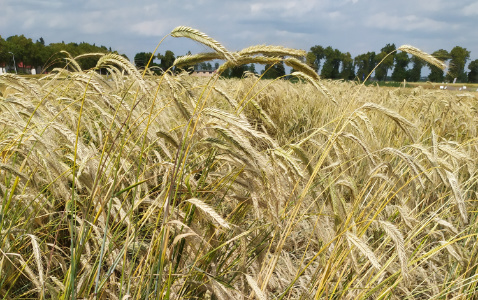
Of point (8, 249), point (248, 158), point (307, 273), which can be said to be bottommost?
point (307, 273)

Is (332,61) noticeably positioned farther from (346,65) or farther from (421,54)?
(421,54)

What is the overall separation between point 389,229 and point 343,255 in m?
0.22

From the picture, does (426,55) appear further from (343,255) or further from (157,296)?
(157,296)

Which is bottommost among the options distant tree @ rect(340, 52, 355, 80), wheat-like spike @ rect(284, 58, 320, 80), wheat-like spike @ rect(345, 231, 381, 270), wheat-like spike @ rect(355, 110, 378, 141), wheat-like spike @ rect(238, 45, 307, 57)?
wheat-like spike @ rect(345, 231, 381, 270)

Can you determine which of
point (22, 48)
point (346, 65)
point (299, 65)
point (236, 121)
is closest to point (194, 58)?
point (236, 121)

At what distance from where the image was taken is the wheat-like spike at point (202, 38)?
1.18 meters

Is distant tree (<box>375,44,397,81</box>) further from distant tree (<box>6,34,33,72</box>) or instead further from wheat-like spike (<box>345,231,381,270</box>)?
distant tree (<box>6,34,33,72</box>)

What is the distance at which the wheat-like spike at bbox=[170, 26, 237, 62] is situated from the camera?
1.18m

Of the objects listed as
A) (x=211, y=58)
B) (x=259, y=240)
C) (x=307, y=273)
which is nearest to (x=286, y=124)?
(x=307, y=273)

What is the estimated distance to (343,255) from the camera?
4.84ft

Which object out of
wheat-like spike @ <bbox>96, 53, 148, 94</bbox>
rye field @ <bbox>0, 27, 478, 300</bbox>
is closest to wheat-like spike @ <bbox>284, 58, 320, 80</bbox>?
rye field @ <bbox>0, 27, 478, 300</bbox>

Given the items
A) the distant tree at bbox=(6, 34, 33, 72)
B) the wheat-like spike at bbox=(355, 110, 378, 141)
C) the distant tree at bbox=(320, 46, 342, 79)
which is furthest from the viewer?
the distant tree at bbox=(320, 46, 342, 79)

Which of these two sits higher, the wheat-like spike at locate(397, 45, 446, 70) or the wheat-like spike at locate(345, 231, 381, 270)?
the wheat-like spike at locate(397, 45, 446, 70)

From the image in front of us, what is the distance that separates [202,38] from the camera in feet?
4.07
